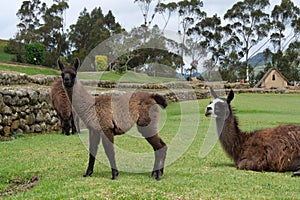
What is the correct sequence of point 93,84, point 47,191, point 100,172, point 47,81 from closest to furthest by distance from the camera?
point 47,191
point 100,172
point 47,81
point 93,84

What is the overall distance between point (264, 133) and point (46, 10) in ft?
167

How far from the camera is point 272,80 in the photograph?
60938 millimetres

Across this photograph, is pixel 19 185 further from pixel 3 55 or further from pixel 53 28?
pixel 53 28

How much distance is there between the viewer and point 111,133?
6.31 metres

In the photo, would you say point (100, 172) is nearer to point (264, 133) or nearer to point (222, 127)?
point (222, 127)

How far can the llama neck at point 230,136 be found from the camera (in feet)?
25.3

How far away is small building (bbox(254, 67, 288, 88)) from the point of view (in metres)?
59.9

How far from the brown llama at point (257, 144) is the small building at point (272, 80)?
176 feet

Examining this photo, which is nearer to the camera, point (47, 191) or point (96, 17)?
point (47, 191)

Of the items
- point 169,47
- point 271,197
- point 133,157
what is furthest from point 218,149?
point 169,47

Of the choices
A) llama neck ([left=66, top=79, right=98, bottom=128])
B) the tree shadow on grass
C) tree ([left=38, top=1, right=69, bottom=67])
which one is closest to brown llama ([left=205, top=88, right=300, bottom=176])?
llama neck ([left=66, top=79, right=98, bottom=128])

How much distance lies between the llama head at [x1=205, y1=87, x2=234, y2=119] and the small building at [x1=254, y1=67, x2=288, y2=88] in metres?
53.8

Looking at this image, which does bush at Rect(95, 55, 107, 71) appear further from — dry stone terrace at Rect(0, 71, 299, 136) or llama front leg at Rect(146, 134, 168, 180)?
llama front leg at Rect(146, 134, 168, 180)

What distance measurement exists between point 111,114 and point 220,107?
7.32 feet
